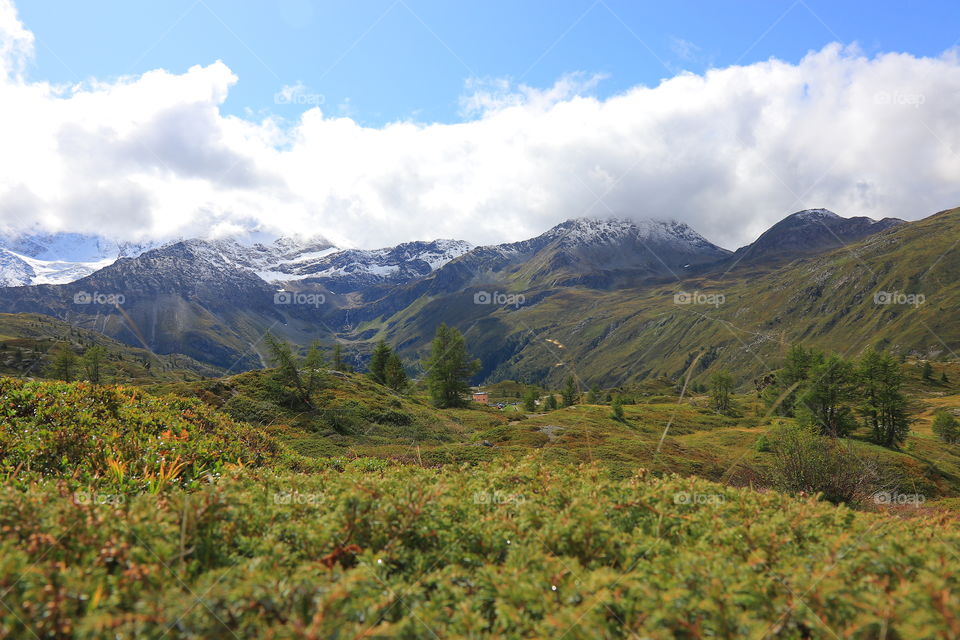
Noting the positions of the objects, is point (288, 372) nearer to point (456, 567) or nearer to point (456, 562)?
point (456, 562)

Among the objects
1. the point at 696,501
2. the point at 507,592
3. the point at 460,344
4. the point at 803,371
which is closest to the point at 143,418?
the point at 507,592

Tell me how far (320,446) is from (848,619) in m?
29.6

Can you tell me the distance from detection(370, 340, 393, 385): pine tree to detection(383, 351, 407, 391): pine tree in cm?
78

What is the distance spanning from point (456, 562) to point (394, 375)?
67007 mm

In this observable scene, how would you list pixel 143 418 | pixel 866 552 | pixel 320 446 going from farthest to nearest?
pixel 320 446
pixel 143 418
pixel 866 552

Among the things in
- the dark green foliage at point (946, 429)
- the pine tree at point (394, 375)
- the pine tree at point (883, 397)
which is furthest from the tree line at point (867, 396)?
the pine tree at point (394, 375)

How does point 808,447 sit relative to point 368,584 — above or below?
below

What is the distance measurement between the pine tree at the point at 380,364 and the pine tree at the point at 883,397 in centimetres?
6268

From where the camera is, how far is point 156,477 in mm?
6922

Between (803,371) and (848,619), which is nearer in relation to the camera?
(848,619)

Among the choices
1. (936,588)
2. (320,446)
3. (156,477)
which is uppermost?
(936,588)

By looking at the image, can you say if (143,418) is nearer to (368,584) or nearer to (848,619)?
(368,584)

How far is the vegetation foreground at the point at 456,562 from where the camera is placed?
298cm

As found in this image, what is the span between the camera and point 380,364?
7469cm
